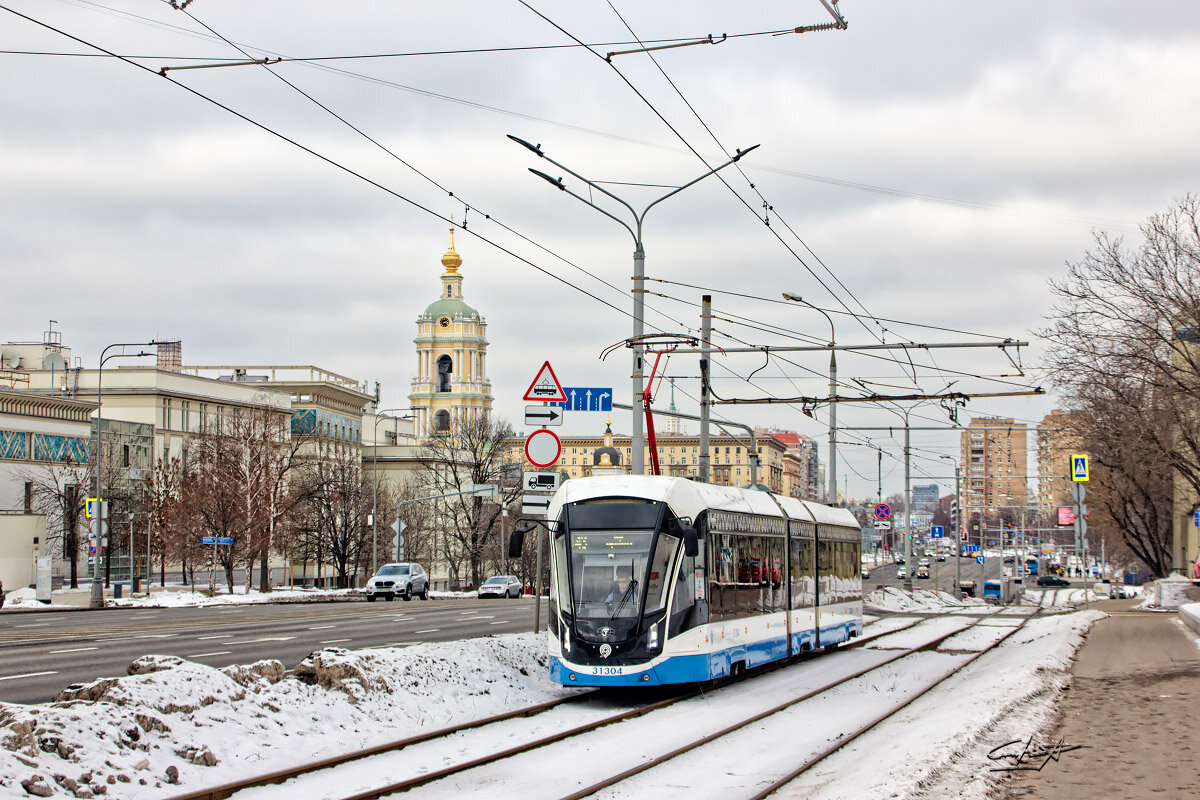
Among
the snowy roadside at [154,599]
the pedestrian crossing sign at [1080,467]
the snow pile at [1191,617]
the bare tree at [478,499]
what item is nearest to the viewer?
the snow pile at [1191,617]

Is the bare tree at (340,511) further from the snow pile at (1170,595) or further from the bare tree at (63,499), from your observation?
the snow pile at (1170,595)

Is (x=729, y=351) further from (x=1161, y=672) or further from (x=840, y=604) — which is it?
(x=1161, y=672)

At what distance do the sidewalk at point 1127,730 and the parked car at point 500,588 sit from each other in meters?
39.6

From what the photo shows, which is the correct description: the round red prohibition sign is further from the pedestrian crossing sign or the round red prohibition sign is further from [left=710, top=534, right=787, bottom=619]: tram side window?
the pedestrian crossing sign

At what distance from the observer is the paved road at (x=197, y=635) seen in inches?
727

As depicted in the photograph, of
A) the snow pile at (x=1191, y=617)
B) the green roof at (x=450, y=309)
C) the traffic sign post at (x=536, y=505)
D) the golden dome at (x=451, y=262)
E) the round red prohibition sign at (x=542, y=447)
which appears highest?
the golden dome at (x=451, y=262)

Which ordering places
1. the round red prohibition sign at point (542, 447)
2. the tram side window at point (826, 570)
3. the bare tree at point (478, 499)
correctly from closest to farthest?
the round red prohibition sign at point (542, 447) → the tram side window at point (826, 570) → the bare tree at point (478, 499)

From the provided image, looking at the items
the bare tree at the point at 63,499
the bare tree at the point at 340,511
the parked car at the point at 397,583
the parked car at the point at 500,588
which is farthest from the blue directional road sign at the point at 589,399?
the bare tree at the point at 340,511

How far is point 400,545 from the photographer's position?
6406 centimetres

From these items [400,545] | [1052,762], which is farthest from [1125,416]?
[400,545]

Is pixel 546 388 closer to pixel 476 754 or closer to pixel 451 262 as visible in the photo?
pixel 476 754

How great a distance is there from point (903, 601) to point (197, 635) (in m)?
31.5

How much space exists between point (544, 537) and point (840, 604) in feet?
35.9

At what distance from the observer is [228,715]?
13.0 meters
